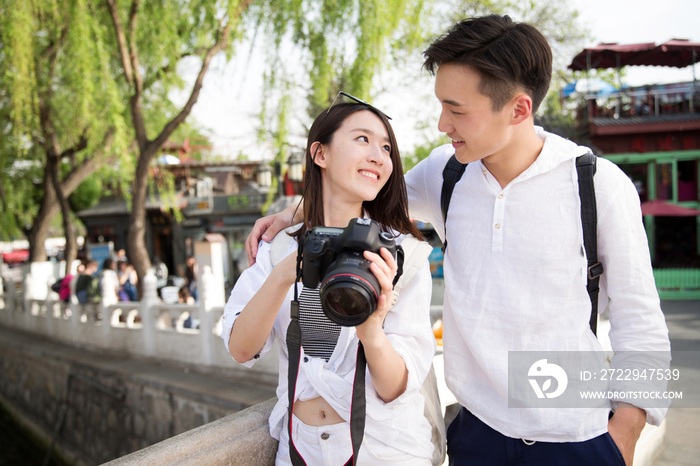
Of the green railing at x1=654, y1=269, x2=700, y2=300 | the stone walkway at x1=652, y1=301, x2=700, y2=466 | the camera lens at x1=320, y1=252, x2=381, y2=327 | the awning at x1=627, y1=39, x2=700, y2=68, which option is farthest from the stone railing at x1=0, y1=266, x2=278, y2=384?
the awning at x1=627, y1=39, x2=700, y2=68

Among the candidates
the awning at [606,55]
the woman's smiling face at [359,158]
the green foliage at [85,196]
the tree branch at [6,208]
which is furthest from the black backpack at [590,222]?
the green foliage at [85,196]

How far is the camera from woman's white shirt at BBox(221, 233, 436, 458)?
1.15 metres

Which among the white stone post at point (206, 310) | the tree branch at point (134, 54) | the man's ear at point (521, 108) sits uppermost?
the tree branch at point (134, 54)

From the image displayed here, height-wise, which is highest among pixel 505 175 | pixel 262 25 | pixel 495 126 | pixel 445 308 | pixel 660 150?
pixel 262 25

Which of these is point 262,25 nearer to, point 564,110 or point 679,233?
point 564,110

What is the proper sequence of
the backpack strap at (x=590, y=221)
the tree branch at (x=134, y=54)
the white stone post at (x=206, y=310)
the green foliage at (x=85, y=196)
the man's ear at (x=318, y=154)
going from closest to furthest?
Answer: 1. the backpack strap at (x=590, y=221)
2. the man's ear at (x=318, y=154)
3. the white stone post at (x=206, y=310)
4. the tree branch at (x=134, y=54)
5. the green foliage at (x=85, y=196)

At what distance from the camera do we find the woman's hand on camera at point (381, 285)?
0.96m

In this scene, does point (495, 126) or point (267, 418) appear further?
point (267, 418)

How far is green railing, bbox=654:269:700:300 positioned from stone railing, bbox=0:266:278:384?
28.6 ft

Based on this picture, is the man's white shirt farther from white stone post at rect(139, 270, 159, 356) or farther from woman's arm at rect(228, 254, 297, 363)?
white stone post at rect(139, 270, 159, 356)

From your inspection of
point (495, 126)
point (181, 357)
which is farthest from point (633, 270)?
point (181, 357)

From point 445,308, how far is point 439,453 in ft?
1.34

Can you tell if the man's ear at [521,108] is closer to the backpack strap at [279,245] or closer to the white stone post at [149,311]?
the backpack strap at [279,245]

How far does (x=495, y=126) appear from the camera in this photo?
1271 millimetres
